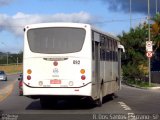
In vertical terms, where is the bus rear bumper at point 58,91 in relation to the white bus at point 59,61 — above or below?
below

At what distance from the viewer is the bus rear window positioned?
63.4 feet

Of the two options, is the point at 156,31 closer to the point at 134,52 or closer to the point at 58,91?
the point at 134,52

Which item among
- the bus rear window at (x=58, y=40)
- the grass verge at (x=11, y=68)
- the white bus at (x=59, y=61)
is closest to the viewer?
the white bus at (x=59, y=61)

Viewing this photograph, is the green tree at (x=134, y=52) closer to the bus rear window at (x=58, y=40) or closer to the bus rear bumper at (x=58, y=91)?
the bus rear window at (x=58, y=40)

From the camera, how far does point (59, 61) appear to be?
63.4 feet

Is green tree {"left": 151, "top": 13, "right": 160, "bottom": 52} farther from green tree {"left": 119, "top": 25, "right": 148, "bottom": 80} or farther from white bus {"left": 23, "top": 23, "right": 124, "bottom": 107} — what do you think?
white bus {"left": 23, "top": 23, "right": 124, "bottom": 107}

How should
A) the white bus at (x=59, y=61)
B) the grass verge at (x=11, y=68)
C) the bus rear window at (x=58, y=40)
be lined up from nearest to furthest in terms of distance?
the white bus at (x=59, y=61)
the bus rear window at (x=58, y=40)
the grass verge at (x=11, y=68)

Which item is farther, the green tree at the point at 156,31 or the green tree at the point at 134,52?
the green tree at the point at 156,31

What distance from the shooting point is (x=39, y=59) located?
19484 mm

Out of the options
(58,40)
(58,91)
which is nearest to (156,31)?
(58,40)

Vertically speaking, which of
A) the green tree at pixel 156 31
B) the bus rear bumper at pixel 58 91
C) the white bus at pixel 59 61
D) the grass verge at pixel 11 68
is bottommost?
the grass verge at pixel 11 68

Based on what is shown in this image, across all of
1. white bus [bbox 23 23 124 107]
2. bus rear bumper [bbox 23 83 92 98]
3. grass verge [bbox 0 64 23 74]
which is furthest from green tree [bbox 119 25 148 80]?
grass verge [bbox 0 64 23 74]

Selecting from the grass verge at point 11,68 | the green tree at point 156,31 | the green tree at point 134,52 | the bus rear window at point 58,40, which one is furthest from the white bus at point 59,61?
the grass verge at point 11,68

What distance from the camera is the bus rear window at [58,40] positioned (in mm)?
19328
